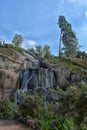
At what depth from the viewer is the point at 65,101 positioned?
1295 centimetres

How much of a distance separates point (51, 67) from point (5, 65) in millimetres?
6430

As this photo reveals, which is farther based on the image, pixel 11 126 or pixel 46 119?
pixel 11 126

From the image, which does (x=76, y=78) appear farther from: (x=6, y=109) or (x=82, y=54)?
(x=82, y=54)

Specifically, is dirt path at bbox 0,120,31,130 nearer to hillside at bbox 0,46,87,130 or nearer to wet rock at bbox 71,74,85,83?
hillside at bbox 0,46,87,130

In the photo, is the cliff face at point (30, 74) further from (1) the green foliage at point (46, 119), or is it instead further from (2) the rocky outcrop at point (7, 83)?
(1) the green foliage at point (46, 119)

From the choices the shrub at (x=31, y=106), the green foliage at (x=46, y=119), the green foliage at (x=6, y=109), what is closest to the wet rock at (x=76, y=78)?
the green foliage at (x=6, y=109)

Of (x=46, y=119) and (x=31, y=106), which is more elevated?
(x=31, y=106)

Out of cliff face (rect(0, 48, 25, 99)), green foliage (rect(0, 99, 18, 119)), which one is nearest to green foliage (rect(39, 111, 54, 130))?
green foliage (rect(0, 99, 18, 119))

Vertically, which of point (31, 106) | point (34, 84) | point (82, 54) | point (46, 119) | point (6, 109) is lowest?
point (46, 119)

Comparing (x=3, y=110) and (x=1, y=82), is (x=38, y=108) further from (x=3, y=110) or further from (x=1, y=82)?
(x=1, y=82)

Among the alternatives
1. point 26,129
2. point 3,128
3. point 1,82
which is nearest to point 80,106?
point 26,129

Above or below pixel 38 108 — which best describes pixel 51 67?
above

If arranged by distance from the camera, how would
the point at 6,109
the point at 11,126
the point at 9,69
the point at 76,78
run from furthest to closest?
1. the point at 76,78
2. the point at 9,69
3. the point at 6,109
4. the point at 11,126

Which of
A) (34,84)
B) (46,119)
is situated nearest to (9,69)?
(34,84)
